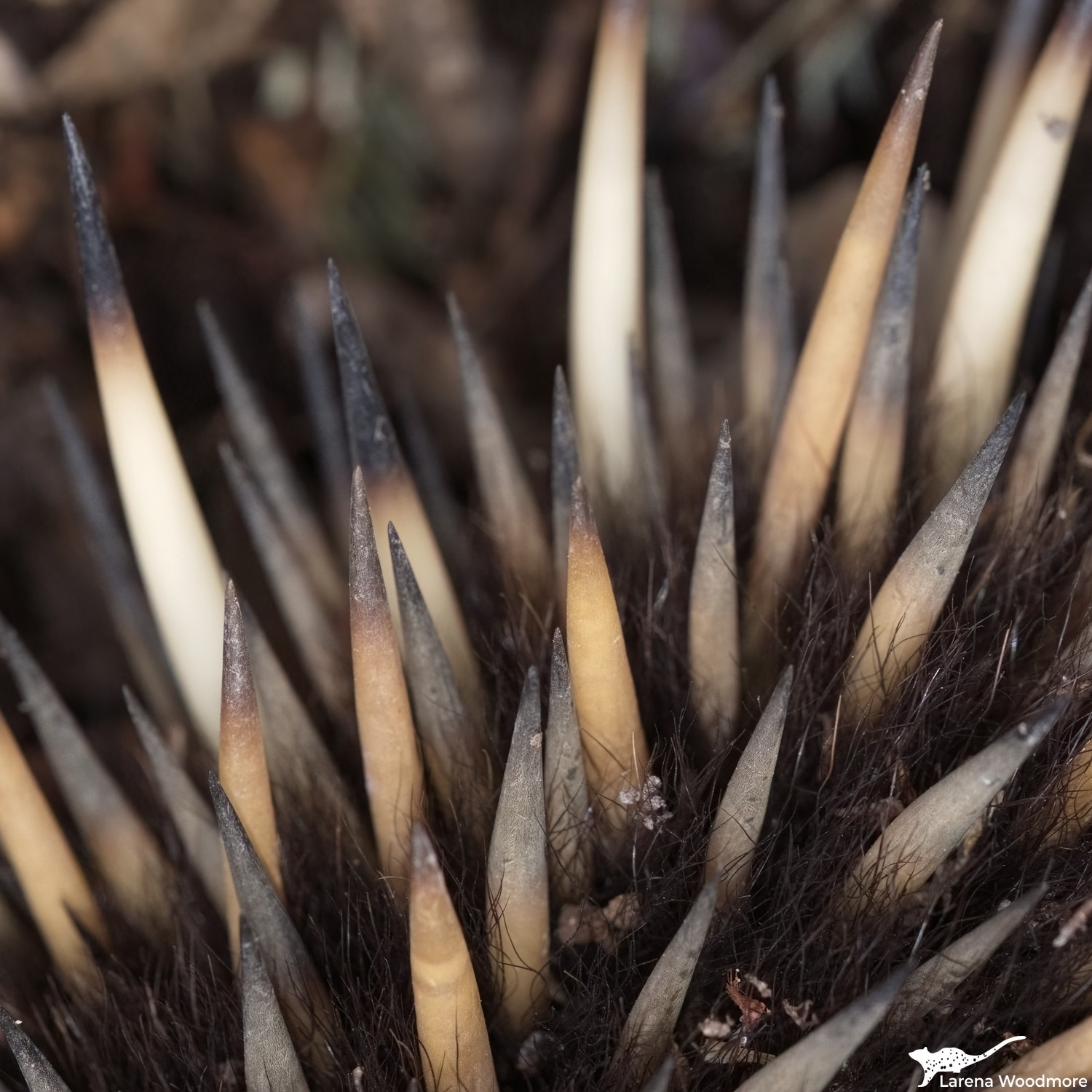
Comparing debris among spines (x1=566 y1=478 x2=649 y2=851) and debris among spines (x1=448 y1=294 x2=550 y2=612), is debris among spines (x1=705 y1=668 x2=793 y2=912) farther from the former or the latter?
debris among spines (x1=448 y1=294 x2=550 y2=612)

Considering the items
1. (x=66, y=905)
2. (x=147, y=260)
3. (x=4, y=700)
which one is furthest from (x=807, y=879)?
(x=147, y=260)

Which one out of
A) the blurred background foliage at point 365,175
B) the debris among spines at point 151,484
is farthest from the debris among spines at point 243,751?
the blurred background foliage at point 365,175

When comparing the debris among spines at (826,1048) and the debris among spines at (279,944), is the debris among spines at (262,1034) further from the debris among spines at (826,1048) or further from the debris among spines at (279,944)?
the debris among spines at (826,1048)

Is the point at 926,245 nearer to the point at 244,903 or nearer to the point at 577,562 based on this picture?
the point at 577,562

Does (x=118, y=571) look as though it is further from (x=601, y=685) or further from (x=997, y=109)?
(x=997, y=109)

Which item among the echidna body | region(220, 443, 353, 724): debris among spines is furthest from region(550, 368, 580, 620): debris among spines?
region(220, 443, 353, 724): debris among spines
